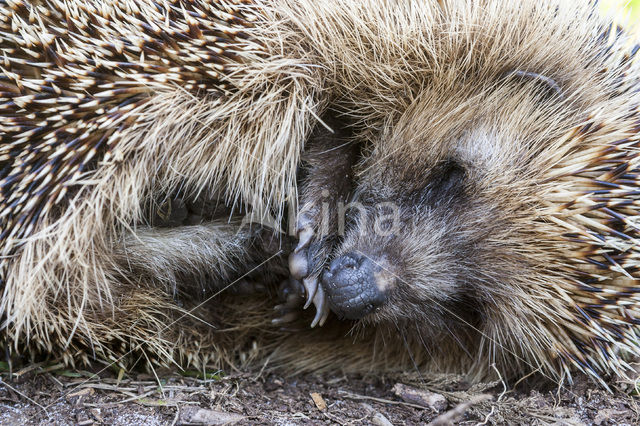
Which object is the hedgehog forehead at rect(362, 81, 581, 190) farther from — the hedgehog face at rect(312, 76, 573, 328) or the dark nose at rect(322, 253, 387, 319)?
the dark nose at rect(322, 253, 387, 319)

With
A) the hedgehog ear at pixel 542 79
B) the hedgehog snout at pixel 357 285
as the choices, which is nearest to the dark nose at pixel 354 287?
the hedgehog snout at pixel 357 285

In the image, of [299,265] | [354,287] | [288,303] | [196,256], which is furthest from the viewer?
[288,303]

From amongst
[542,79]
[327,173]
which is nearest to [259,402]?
[327,173]

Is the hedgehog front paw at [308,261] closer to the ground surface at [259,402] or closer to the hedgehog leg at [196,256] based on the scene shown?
the hedgehog leg at [196,256]

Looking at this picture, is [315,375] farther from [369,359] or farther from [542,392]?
[542,392]

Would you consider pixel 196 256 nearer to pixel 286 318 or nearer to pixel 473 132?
pixel 286 318

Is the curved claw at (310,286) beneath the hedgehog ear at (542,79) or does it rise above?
beneath

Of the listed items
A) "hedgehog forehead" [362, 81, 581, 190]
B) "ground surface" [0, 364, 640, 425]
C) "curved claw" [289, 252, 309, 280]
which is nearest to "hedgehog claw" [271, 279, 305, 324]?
"curved claw" [289, 252, 309, 280]
